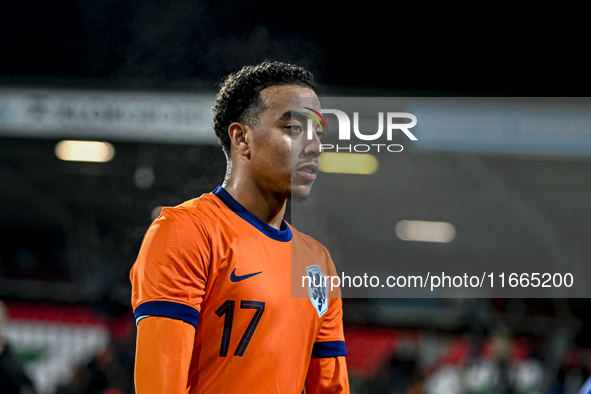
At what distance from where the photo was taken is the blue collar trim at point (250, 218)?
1562mm

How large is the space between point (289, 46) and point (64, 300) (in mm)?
4581

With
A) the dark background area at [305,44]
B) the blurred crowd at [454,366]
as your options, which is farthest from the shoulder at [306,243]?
the blurred crowd at [454,366]

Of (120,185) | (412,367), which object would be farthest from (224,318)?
(120,185)

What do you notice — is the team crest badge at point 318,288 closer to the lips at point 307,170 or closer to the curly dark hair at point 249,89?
the lips at point 307,170

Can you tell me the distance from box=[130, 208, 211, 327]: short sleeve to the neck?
0.22m

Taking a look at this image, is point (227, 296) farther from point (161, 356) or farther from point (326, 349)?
point (326, 349)

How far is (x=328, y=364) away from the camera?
1688mm

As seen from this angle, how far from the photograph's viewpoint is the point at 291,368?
4.89 ft

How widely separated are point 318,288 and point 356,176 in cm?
313

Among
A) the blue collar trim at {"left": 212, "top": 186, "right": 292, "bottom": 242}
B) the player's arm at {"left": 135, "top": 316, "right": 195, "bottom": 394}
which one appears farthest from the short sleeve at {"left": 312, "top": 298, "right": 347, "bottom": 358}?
the player's arm at {"left": 135, "top": 316, "right": 195, "bottom": 394}

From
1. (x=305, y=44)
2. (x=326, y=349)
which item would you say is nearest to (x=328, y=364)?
(x=326, y=349)

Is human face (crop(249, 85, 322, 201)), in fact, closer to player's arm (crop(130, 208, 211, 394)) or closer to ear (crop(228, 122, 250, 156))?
ear (crop(228, 122, 250, 156))

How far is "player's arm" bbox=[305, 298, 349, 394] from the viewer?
1672mm

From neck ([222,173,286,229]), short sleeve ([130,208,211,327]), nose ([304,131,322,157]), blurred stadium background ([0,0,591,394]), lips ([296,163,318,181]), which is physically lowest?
short sleeve ([130,208,211,327])
